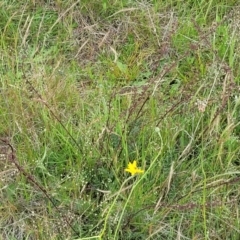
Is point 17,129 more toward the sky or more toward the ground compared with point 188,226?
more toward the sky

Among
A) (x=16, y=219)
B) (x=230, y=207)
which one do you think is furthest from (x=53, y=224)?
(x=230, y=207)

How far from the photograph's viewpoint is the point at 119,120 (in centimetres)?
198

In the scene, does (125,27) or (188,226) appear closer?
(188,226)

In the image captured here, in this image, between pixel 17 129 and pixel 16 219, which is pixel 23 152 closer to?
pixel 17 129

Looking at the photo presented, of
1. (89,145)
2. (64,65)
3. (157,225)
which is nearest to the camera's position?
(157,225)

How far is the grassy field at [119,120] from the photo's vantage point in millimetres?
1795

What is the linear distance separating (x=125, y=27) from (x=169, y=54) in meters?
0.23

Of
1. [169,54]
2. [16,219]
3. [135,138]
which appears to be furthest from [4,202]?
→ [169,54]

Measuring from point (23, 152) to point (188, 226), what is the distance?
587mm

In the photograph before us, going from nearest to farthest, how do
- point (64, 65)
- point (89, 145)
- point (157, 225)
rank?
point (157, 225), point (89, 145), point (64, 65)

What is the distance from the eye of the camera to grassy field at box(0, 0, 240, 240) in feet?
5.89

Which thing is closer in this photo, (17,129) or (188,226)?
(188,226)

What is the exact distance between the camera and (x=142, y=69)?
7.67 ft

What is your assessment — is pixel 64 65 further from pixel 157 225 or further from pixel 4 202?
pixel 157 225
